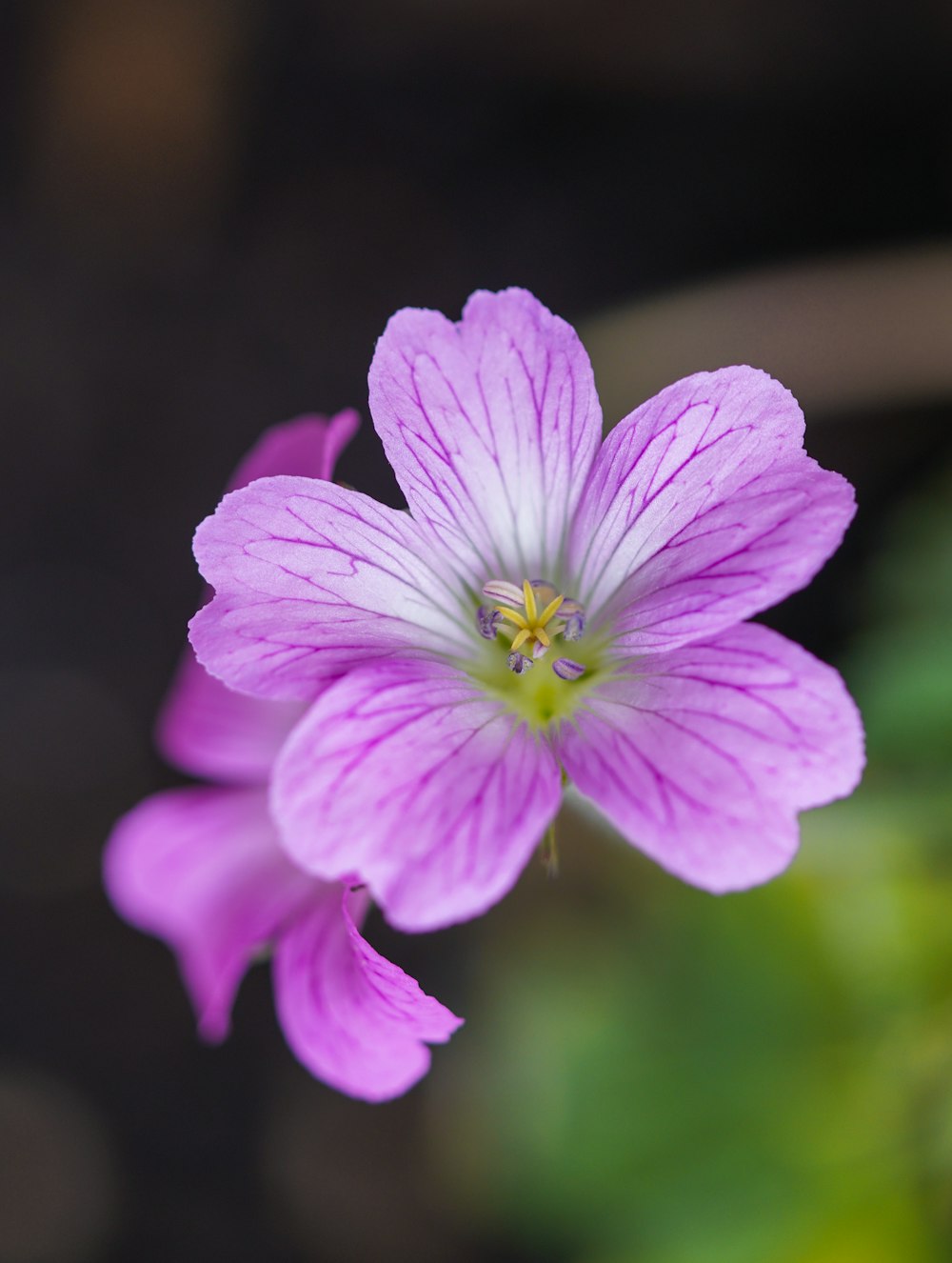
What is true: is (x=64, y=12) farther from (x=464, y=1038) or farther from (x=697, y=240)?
(x=464, y=1038)

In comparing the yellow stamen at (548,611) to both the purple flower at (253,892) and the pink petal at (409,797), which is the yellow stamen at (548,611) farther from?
the purple flower at (253,892)

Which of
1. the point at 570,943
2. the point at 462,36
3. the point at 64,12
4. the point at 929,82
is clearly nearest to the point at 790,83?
the point at 929,82

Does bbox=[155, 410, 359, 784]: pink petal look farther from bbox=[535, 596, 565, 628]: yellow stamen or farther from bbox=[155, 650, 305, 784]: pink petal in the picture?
bbox=[535, 596, 565, 628]: yellow stamen

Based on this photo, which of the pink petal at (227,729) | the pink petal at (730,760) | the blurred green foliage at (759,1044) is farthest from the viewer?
the blurred green foliage at (759,1044)

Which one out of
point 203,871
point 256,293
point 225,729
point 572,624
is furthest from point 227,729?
point 256,293

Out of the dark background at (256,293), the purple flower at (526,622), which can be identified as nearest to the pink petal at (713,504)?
the purple flower at (526,622)

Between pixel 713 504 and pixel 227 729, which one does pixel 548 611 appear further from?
pixel 227 729
